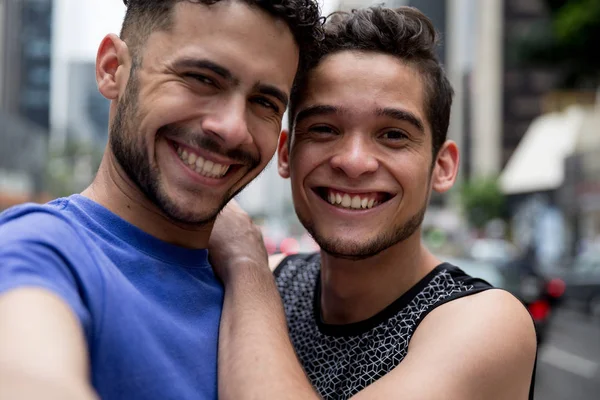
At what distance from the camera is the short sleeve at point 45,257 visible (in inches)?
57.9

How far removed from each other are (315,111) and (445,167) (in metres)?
0.71

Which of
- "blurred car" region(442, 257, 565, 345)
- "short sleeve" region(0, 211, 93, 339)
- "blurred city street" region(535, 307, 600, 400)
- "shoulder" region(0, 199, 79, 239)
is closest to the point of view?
"short sleeve" region(0, 211, 93, 339)

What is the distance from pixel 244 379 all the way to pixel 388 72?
51.5 inches

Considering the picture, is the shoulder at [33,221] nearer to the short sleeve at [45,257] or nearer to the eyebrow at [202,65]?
the short sleeve at [45,257]

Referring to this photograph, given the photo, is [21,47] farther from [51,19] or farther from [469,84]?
[469,84]

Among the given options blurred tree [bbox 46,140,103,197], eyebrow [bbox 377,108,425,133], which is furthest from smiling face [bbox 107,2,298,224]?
blurred tree [bbox 46,140,103,197]

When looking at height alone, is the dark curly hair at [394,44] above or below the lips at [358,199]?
above

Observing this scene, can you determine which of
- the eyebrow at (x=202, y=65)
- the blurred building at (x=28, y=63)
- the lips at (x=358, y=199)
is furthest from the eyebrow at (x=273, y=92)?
the blurred building at (x=28, y=63)

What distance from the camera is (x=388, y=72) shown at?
263 cm

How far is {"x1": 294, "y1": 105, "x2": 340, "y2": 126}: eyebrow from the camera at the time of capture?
2.57 metres

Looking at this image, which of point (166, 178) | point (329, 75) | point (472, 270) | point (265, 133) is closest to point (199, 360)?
point (166, 178)

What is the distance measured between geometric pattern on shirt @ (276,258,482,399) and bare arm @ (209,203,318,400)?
0.32 metres

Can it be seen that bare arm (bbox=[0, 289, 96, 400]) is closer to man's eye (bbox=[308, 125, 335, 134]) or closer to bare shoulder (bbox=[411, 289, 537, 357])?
bare shoulder (bbox=[411, 289, 537, 357])

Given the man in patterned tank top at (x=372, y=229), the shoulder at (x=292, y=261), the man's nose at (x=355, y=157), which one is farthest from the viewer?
the shoulder at (x=292, y=261)
